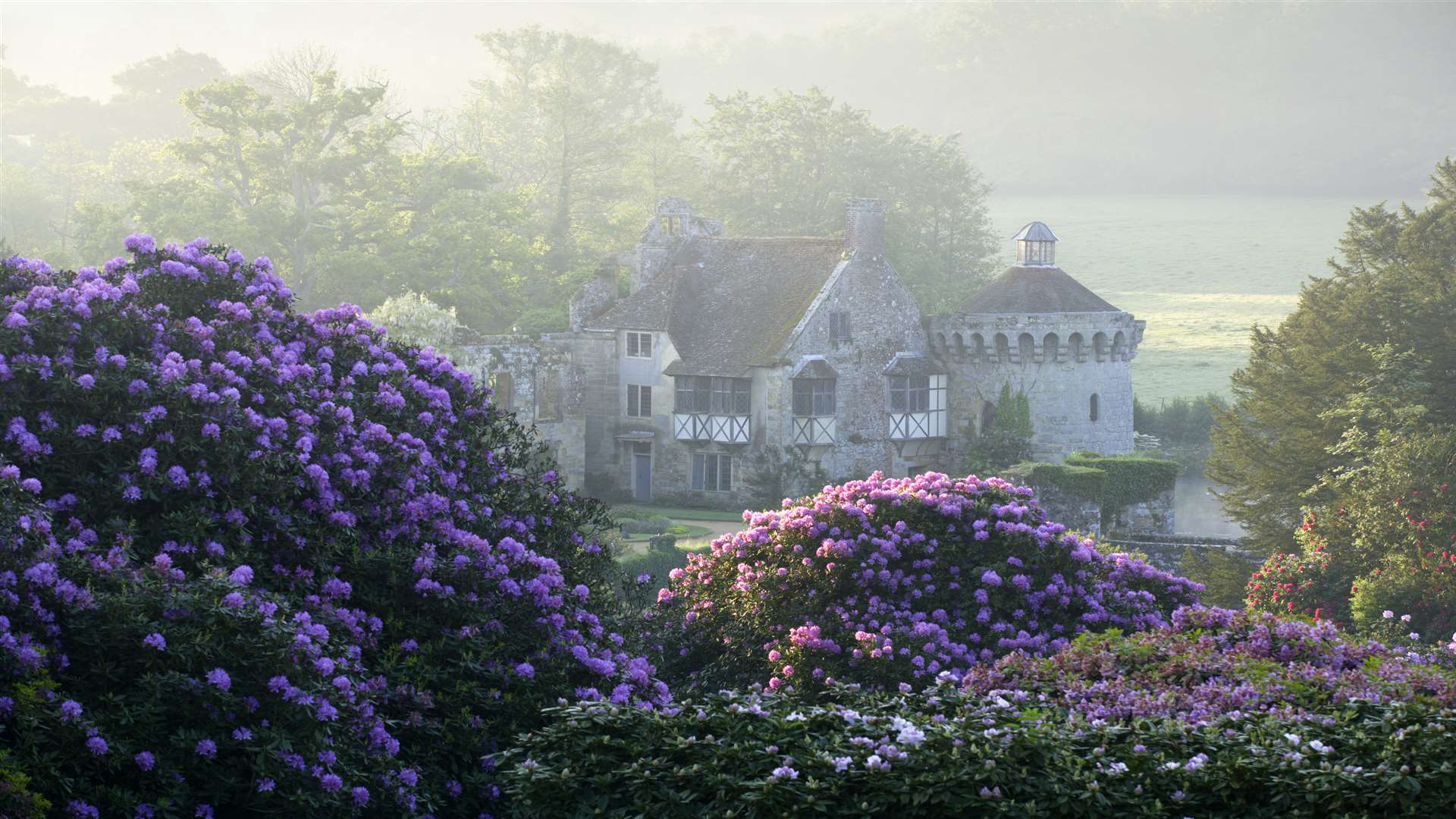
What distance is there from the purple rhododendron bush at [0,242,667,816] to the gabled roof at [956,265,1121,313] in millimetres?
45321

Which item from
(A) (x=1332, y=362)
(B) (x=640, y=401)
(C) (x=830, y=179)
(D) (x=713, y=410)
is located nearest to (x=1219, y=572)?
(A) (x=1332, y=362)

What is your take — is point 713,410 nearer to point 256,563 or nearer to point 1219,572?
point 1219,572

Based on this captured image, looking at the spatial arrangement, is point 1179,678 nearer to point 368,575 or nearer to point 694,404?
point 368,575

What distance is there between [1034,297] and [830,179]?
25.1 m

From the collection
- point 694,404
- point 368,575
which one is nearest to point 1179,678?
point 368,575

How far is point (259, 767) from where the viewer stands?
10.3m

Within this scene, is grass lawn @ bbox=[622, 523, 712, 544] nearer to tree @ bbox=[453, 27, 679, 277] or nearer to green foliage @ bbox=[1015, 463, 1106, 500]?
green foliage @ bbox=[1015, 463, 1106, 500]

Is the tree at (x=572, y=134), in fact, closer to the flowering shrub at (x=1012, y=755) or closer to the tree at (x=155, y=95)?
the tree at (x=155, y=95)

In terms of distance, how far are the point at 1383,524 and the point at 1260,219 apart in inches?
4712

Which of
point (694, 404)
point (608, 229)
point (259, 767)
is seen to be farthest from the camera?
point (608, 229)

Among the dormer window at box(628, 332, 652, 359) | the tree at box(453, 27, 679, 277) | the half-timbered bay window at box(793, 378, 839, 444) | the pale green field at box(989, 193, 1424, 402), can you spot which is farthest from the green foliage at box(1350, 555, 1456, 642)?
the pale green field at box(989, 193, 1424, 402)

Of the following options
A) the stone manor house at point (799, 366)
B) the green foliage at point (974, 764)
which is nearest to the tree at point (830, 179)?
the stone manor house at point (799, 366)

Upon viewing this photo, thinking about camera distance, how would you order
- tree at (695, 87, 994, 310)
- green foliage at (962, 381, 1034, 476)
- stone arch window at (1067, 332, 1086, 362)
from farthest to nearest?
tree at (695, 87, 994, 310) < stone arch window at (1067, 332, 1086, 362) < green foliage at (962, 381, 1034, 476)

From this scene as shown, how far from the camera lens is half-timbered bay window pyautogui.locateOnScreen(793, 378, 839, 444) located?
56.5m
